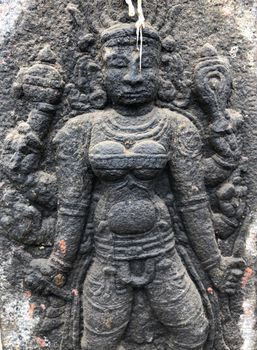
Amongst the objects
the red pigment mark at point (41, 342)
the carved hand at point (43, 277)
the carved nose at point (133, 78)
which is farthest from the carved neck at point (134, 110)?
the red pigment mark at point (41, 342)

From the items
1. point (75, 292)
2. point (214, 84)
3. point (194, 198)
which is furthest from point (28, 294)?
point (214, 84)

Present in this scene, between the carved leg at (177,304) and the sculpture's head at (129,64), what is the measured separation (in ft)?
2.21

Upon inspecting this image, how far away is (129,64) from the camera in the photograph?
5.33 feet

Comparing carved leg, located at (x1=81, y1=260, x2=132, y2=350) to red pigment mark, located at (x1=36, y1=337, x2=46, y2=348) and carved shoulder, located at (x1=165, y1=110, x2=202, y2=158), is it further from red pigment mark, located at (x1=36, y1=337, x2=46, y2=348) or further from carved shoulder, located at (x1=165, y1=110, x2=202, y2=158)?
carved shoulder, located at (x1=165, y1=110, x2=202, y2=158)

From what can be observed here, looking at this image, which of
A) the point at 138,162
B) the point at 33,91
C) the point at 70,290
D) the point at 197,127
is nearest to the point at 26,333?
the point at 70,290

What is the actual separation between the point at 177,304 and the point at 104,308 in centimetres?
30

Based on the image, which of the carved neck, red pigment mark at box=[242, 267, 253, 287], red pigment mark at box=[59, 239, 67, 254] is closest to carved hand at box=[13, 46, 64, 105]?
the carved neck

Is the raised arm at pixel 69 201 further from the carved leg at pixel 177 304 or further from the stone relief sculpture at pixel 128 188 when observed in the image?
the carved leg at pixel 177 304

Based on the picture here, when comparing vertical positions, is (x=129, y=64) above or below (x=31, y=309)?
above

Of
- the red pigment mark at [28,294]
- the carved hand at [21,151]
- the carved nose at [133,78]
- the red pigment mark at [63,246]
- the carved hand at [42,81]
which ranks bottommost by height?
the red pigment mark at [28,294]

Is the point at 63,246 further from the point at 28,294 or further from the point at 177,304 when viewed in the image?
the point at 177,304

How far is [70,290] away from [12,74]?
93 cm

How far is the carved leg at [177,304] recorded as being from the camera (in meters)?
1.76

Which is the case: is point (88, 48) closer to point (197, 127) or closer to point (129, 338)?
point (197, 127)
